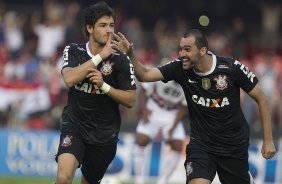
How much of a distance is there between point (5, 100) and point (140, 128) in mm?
5730

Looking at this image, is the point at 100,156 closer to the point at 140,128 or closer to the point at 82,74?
the point at 82,74

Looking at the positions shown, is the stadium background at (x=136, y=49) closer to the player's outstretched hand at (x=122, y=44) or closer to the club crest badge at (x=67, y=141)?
the club crest badge at (x=67, y=141)

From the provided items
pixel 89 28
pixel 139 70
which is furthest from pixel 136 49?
pixel 89 28

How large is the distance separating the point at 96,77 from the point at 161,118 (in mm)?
6056

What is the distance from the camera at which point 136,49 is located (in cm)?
2198

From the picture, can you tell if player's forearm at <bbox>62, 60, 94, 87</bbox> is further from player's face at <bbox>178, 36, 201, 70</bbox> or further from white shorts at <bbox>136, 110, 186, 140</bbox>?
white shorts at <bbox>136, 110, 186, 140</bbox>

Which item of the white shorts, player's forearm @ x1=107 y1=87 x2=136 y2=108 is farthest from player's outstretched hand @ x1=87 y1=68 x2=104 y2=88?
the white shorts

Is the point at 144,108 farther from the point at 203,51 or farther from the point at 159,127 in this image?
the point at 203,51

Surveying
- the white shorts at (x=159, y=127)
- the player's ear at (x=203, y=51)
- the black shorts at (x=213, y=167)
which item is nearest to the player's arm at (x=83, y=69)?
the player's ear at (x=203, y=51)

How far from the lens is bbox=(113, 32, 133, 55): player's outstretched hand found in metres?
10.1

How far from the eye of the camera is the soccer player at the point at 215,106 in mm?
10156

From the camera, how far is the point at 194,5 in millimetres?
25828

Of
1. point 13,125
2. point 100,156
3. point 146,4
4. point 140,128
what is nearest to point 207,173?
point 100,156

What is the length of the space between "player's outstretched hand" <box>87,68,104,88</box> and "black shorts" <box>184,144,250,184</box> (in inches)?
58.3
